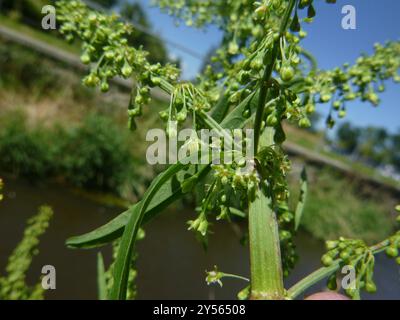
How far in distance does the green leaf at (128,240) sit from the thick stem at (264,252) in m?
0.13

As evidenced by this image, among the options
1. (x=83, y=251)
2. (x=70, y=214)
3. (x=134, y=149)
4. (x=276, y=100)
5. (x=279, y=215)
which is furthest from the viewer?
(x=134, y=149)

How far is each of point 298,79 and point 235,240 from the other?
4.55 meters

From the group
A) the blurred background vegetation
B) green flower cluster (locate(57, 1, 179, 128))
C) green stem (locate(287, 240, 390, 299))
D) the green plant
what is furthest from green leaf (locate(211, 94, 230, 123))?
the blurred background vegetation

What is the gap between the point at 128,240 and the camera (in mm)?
578

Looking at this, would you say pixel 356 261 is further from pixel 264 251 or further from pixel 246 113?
pixel 246 113

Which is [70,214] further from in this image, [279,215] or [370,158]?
[370,158]

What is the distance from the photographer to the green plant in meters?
0.56

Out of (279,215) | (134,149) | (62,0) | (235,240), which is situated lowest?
(279,215)

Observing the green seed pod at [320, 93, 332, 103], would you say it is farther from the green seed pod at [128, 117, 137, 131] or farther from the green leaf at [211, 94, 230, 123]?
the green seed pod at [128, 117, 137, 131]

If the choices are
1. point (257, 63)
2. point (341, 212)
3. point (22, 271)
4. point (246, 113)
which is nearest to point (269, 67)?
point (257, 63)

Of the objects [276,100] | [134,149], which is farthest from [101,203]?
[276,100]

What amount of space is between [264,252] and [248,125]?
240mm

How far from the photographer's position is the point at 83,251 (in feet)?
12.2

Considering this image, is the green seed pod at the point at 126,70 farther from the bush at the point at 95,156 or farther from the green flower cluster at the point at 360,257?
the bush at the point at 95,156
